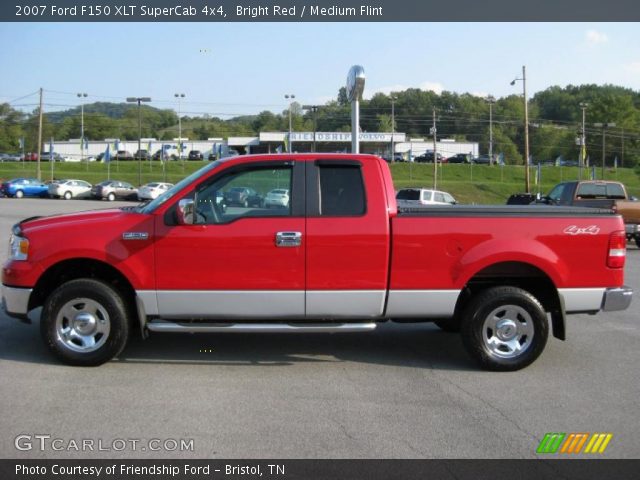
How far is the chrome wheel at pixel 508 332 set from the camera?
6.14 metres

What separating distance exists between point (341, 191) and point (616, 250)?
2752mm

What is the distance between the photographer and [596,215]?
20.3ft

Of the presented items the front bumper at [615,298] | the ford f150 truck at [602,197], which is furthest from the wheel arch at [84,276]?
the ford f150 truck at [602,197]

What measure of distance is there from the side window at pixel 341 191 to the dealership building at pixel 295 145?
2352 inches

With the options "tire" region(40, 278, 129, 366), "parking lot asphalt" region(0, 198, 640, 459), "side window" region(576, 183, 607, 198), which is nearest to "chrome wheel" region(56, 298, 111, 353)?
"tire" region(40, 278, 129, 366)

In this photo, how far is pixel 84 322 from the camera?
5.98 metres

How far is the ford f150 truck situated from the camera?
706 inches

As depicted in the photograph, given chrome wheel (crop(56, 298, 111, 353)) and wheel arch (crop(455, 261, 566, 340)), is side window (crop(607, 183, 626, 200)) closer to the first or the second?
wheel arch (crop(455, 261, 566, 340))

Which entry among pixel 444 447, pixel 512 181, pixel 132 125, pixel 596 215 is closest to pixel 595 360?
pixel 596 215

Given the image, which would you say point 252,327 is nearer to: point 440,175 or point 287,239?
point 287,239

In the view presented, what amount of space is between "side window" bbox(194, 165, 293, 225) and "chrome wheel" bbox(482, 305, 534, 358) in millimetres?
2274

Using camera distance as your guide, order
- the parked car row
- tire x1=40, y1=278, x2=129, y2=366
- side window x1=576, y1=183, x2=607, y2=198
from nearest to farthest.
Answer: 1. tire x1=40, y1=278, x2=129, y2=366
2. side window x1=576, y1=183, x2=607, y2=198
3. the parked car row

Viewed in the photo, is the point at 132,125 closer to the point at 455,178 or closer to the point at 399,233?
the point at 455,178

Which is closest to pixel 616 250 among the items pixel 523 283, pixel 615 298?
pixel 615 298
